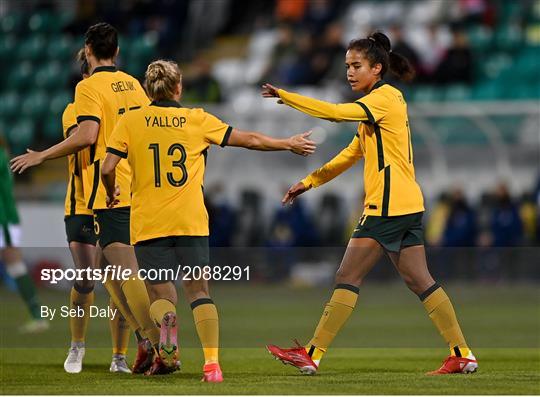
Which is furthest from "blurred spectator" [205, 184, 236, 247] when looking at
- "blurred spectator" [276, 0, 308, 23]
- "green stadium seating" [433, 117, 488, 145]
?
"blurred spectator" [276, 0, 308, 23]

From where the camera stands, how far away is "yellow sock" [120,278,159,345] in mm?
9914

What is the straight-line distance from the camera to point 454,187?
2106 cm

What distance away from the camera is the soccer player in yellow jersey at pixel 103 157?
9992 millimetres

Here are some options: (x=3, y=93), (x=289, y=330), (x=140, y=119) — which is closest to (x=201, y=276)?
(x=140, y=119)

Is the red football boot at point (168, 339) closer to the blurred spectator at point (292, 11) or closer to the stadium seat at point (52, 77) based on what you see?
the blurred spectator at point (292, 11)

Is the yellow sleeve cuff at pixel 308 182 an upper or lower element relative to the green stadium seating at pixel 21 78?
upper

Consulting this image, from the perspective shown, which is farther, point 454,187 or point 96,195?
point 454,187

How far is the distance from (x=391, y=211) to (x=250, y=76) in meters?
15.8

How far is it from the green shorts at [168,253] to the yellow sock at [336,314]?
1013 mm

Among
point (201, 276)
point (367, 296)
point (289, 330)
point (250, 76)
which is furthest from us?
point (250, 76)

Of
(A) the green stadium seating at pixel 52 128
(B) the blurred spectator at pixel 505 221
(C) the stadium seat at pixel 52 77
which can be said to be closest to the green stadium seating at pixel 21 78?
(C) the stadium seat at pixel 52 77

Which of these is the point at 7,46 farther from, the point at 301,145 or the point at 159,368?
the point at 301,145

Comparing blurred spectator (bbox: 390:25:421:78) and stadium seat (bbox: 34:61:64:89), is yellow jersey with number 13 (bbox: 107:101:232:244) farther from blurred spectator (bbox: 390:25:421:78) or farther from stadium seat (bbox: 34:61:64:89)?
stadium seat (bbox: 34:61:64:89)

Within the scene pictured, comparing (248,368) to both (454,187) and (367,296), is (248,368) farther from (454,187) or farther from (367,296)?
(454,187)
